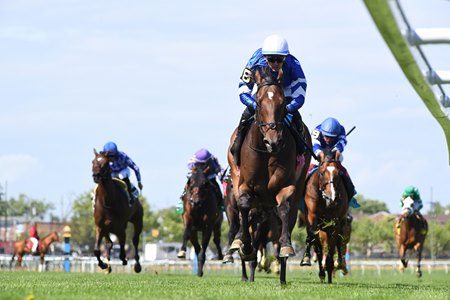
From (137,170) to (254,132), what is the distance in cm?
1344

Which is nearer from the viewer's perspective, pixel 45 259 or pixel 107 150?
pixel 107 150

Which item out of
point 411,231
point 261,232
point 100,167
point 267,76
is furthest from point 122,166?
point 267,76

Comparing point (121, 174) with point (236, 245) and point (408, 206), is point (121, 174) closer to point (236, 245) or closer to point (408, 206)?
point (408, 206)

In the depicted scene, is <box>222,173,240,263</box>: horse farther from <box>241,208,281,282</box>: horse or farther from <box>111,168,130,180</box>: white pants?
<box>111,168,130,180</box>: white pants

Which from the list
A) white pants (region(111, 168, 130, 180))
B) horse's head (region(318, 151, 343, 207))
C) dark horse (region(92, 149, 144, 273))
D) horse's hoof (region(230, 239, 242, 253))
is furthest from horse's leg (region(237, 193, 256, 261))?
white pants (region(111, 168, 130, 180))

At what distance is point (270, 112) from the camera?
12719 millimetres

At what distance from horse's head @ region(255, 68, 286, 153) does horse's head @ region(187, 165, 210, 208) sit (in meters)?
12.1

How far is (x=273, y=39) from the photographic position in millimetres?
13797

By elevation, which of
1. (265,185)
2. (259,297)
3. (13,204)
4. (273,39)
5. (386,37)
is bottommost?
(259,297)

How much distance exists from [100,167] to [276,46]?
11031 millimetres

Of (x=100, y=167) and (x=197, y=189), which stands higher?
(x=100, y=167)

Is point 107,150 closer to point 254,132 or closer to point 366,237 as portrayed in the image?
point 254,132

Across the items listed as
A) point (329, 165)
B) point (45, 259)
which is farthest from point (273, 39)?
point (45, 259)

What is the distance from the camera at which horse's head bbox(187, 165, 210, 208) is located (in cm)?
2498
